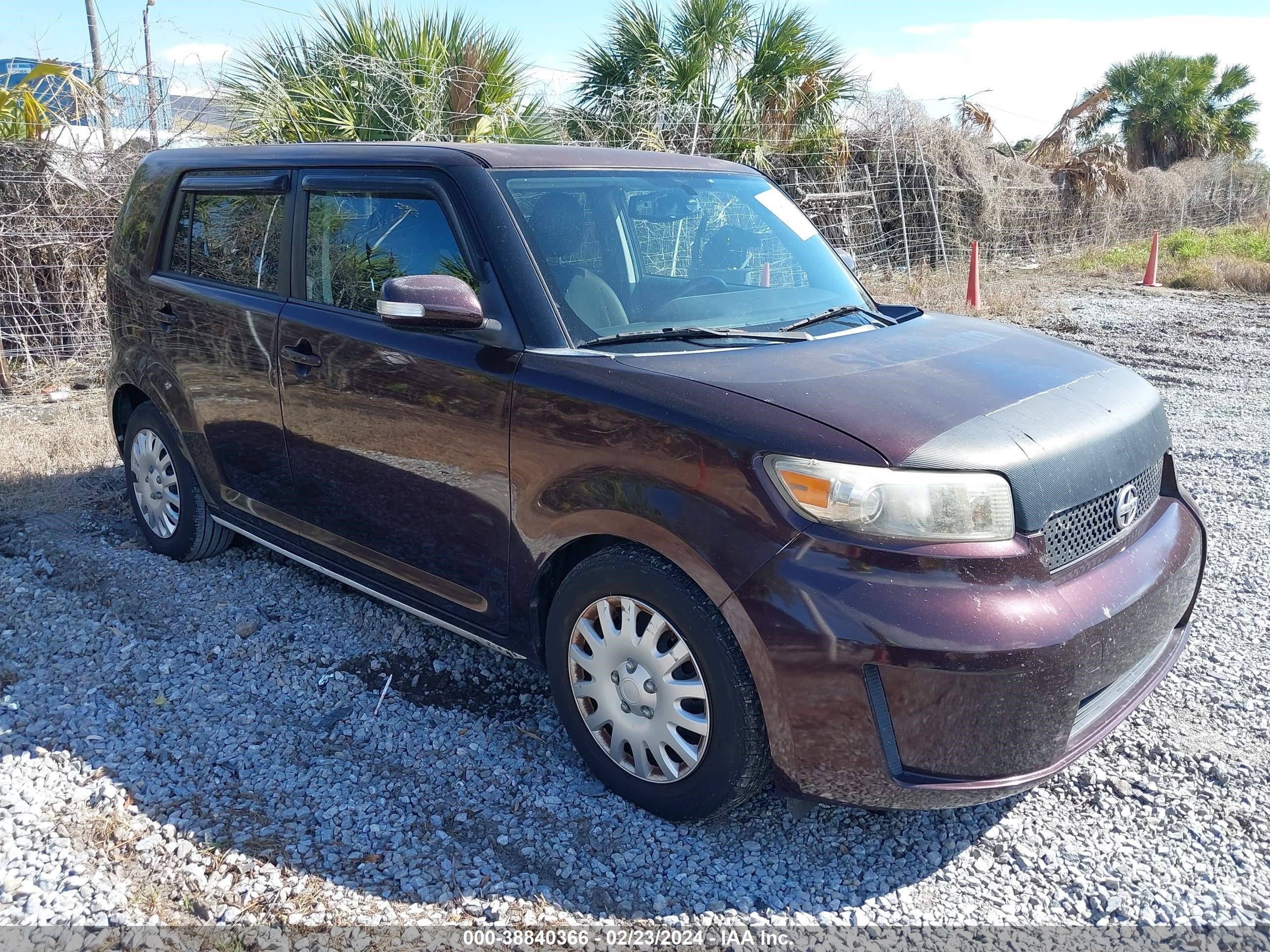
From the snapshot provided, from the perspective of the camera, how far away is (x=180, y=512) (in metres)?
4.79

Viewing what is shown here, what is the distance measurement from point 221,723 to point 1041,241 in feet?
72.8

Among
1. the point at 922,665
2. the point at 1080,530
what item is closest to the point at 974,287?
the point at 1080,530

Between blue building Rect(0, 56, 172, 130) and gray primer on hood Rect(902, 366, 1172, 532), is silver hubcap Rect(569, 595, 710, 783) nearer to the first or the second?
gray primer on hood Rect(902, 366, 1172, 532)

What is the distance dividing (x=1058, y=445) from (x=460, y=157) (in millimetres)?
2117

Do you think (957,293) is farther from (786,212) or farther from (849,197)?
(786,212)

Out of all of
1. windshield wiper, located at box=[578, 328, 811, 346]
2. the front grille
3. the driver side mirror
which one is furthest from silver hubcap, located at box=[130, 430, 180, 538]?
the front grille

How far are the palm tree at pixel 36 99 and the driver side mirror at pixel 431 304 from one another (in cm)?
715

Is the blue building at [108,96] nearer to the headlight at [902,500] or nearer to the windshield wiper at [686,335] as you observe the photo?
the windshield wiper at [686,335]

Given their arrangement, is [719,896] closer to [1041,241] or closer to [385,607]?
[385,607]

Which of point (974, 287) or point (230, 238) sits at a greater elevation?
point (230, 238)

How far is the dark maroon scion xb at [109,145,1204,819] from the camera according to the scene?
2504 millimetres

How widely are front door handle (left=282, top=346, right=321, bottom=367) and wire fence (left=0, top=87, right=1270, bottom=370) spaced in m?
5.50

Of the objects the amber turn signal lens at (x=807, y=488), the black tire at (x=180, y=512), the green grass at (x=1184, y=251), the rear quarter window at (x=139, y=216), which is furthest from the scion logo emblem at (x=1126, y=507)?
the green grass at (x=1184, y=251)

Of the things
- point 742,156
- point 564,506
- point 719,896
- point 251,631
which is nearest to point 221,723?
point 251,631
